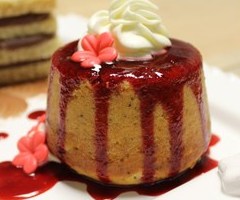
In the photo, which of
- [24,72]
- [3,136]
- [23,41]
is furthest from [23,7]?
[3,136]

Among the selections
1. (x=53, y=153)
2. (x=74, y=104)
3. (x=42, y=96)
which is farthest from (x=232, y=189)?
(x=42, y=96)

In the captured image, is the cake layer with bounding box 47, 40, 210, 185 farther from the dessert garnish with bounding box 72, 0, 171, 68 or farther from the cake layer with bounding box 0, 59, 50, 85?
the cake layer with bounding box 0, 59, 50, 85

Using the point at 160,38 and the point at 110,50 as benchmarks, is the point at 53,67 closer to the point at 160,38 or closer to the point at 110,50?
the point at 110,50

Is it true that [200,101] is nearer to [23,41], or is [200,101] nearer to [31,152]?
[31,152]

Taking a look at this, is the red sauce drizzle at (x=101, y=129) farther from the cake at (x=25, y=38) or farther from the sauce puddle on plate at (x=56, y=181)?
the cake at (x=25, y=38)

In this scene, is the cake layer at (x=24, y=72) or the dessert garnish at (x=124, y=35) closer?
the dessert garnish at (x=124, y=35)

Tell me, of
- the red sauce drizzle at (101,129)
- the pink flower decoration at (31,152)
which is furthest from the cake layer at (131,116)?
the pink flower decoration at (31,152)

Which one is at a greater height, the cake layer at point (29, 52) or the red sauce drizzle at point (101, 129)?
the red sauce drizzle at point (101, 129)
